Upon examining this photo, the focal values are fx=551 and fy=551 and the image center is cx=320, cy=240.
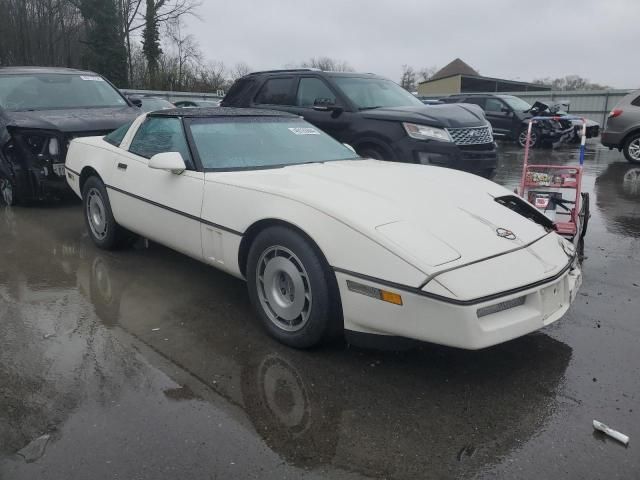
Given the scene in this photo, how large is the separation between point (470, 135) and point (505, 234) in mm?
3786

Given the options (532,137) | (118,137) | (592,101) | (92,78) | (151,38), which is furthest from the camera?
(151,38)

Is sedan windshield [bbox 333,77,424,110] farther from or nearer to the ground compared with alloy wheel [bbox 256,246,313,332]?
farther from the ground

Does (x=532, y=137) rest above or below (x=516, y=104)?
below

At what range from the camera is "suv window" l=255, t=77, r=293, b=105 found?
24.7ft

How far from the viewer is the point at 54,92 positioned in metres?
7.50

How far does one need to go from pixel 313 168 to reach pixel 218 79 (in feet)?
109

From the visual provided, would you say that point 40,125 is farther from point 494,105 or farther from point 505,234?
point 494,105

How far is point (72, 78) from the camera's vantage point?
25.9ft

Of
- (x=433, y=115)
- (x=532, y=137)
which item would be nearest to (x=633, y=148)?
(x=532, y=137)

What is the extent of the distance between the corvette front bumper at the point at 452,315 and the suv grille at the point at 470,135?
3734mm

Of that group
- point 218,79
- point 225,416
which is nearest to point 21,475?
point 225,416

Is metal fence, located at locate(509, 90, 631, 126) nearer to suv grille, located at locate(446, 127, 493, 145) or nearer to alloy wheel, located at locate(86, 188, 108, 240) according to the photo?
suv grille, located at locate(446, 127, 493, 145)

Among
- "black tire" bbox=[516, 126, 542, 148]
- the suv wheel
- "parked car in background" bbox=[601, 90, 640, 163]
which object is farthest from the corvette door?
"black tire" bbox=[516, 126, 542, 148]

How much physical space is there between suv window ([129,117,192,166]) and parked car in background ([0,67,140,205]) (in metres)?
2.34
